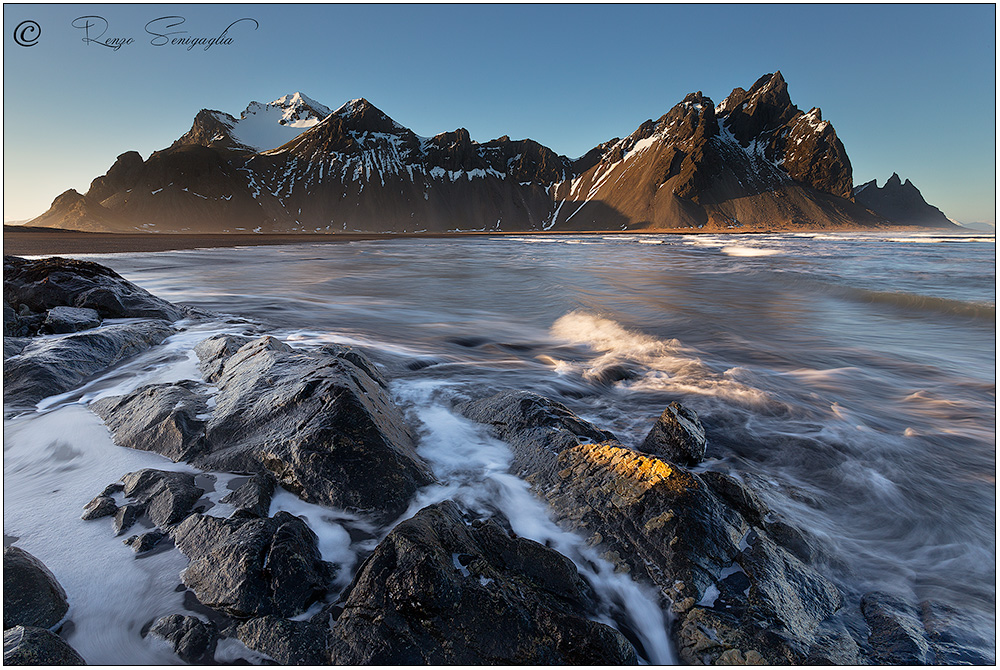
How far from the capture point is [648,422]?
14.8ft

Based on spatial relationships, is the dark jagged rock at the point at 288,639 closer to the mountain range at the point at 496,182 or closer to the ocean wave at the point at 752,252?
the ocean wave at the point at 752,252

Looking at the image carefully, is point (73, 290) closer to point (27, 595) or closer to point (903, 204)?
point (27, 595)

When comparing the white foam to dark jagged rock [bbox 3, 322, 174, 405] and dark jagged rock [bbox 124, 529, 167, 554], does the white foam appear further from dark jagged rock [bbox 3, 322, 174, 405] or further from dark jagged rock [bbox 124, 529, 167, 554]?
dark jagged rock [bbox 3, 322, 174, 405]

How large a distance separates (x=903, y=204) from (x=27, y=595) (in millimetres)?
254581

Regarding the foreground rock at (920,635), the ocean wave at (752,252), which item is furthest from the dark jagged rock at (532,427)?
the ocean wave at (752,252)

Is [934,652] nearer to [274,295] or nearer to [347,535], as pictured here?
[347,535]

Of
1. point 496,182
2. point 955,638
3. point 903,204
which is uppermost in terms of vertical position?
point 496,182

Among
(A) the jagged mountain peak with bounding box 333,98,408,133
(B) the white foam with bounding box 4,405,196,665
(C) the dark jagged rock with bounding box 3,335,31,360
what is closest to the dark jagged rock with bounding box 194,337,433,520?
(B) the white foam with bounding box 4,405,196,665

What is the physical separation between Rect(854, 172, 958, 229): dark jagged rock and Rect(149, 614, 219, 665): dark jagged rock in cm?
23538

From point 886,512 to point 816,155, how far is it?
178 m

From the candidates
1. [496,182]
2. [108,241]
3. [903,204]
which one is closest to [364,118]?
[496,182]

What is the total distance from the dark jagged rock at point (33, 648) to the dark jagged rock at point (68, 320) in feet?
19.5

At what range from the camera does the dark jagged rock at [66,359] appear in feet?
14.0

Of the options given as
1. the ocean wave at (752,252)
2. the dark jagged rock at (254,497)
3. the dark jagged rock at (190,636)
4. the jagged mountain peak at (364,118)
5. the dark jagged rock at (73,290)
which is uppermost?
the jagged mountain peak at (364,118)
